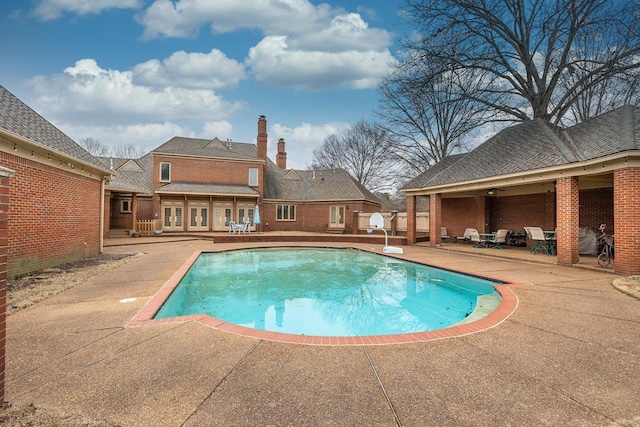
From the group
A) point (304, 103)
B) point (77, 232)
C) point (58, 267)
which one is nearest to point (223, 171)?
point (304, 103)

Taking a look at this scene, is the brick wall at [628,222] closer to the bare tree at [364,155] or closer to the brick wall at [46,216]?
the brick wall at [46,216]

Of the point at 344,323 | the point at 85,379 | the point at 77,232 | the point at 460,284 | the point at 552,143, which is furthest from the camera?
the point at 552,143

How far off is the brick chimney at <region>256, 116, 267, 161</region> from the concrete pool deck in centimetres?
2403

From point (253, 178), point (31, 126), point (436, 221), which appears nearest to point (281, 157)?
point (253, 178)

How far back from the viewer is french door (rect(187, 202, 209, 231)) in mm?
24203

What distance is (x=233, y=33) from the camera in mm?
18688

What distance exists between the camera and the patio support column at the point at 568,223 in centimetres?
997

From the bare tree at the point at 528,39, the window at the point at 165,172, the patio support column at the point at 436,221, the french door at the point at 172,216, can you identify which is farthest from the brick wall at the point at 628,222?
the window at the point at 165,172

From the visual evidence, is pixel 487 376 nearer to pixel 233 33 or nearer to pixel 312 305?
pixel 312 305

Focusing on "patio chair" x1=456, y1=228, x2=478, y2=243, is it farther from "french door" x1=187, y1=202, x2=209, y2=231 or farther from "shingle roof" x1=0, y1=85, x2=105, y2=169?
"french door" x1=187, y1=202, x2=209, y2=231

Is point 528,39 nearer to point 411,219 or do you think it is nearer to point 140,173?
point 411,219

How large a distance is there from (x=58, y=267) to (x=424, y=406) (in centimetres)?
1101

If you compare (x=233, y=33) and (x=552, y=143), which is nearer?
(x=552, y=143)

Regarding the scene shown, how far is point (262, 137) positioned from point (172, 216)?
33.8ft
